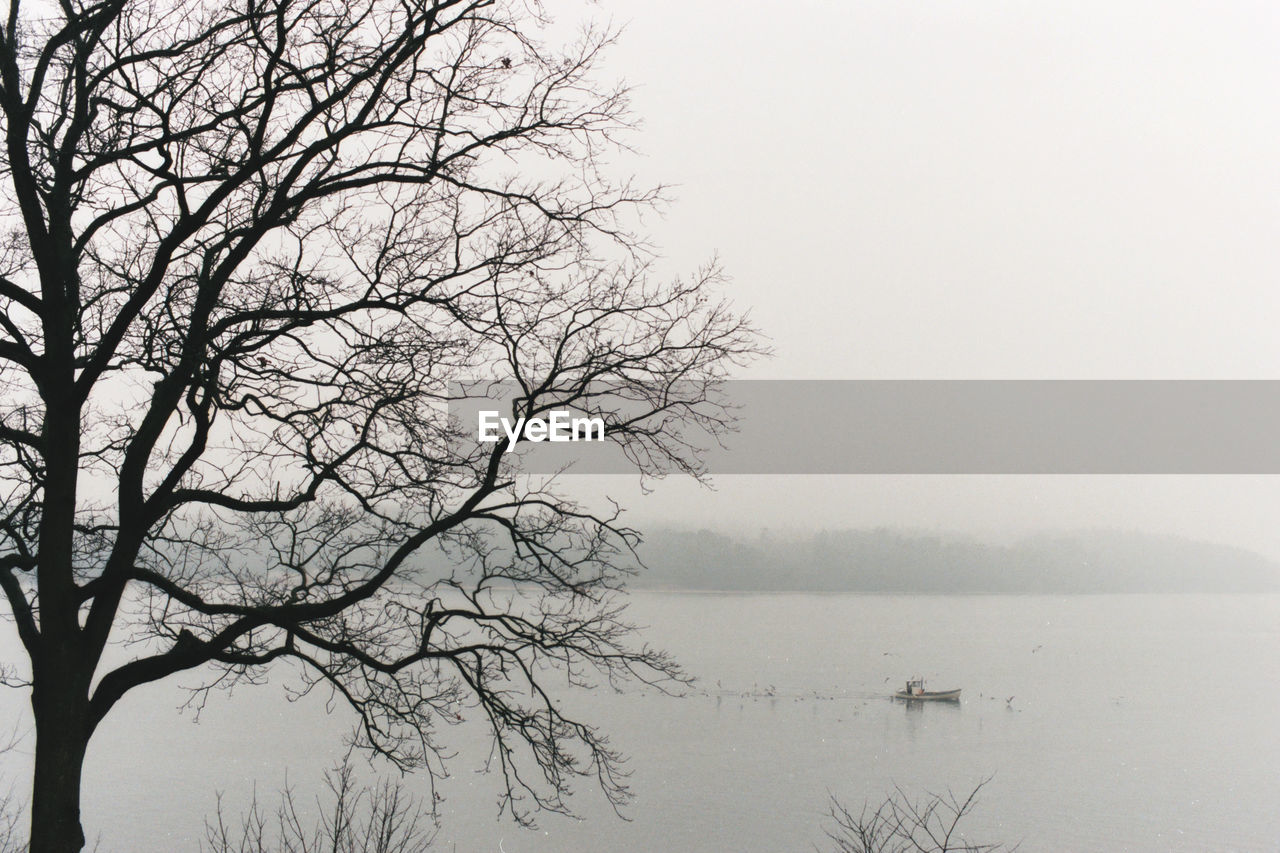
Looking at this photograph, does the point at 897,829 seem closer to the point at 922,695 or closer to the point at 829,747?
the point at 829,747

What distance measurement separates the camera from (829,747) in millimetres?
53625

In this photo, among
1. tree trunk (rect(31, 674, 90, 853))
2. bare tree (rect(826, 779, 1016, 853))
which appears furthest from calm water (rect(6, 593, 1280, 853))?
tree trunk (rect(31, 674, 90, 853))

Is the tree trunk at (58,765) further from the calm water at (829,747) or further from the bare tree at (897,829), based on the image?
the calm water at (829,747)

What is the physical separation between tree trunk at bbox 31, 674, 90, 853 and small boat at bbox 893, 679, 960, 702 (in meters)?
67.1

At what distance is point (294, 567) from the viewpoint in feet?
24.5

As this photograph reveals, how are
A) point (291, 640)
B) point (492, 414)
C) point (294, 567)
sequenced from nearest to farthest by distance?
point (291, 640)
point (294, 567)
point (492, 414)

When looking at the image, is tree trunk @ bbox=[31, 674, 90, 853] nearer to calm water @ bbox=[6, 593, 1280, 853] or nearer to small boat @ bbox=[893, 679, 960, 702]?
calm water @ bbox=[6, 593, 1280, 853]

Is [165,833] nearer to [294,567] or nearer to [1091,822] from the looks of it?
[294,567]

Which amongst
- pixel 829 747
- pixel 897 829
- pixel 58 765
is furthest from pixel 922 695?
pixel 58 765

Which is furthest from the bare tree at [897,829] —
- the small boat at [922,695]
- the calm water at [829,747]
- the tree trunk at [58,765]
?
the small boat at [922,695]

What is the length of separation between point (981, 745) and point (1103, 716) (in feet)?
51.6

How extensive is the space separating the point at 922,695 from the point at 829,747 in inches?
662

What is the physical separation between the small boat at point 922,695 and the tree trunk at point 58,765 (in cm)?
6709

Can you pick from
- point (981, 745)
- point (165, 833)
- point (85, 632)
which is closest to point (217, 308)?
point (85, 632)
